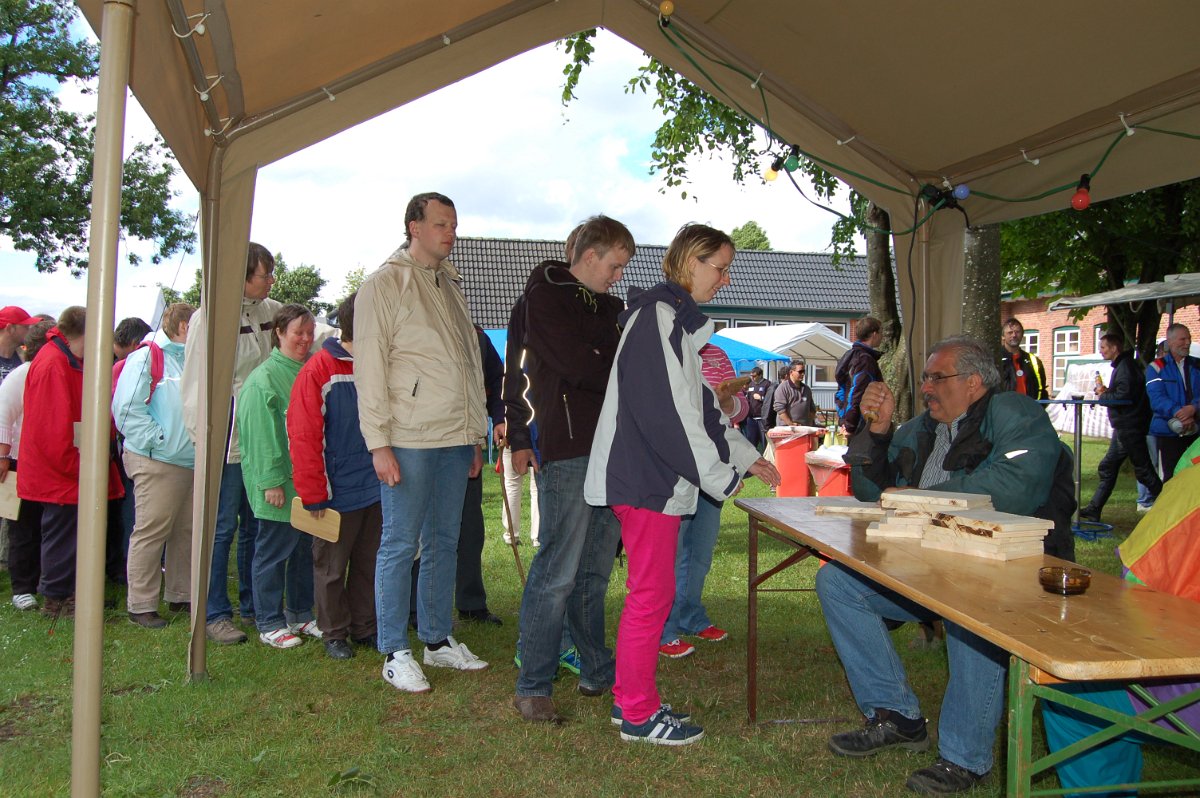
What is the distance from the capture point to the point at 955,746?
2.82 m

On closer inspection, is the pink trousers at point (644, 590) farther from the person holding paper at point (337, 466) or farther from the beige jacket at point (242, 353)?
the beige jacket at point (242, 353)

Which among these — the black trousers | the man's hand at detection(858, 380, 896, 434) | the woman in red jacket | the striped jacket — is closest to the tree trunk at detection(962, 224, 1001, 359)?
the man's hand at detection(858, 380, 896, 434)

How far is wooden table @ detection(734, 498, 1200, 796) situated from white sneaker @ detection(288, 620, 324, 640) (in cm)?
321

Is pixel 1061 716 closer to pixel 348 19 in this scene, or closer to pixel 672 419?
pixel 672 419

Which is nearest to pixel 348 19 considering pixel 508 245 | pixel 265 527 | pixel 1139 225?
pixel 265 527

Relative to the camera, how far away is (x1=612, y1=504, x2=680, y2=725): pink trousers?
3.17 meters

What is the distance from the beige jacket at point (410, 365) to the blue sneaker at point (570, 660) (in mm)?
1066

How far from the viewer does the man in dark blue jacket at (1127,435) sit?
9.18 metres

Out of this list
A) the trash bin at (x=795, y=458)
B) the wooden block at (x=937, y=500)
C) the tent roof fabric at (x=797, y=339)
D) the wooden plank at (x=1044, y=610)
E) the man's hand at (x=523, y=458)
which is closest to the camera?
the wooden plank at (x=1044, y=610)

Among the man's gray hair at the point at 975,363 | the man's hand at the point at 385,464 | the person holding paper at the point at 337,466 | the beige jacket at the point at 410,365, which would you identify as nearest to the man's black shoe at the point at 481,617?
the person holding paper at the point at 337,466

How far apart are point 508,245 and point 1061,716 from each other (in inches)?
1130

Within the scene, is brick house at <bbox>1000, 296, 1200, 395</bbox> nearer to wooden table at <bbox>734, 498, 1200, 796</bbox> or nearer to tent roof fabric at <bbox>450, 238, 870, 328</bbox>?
tent roof fabric at <bbox>450, 238, 870, 328</bbox>

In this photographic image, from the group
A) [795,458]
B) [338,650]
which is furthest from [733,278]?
[338,650]

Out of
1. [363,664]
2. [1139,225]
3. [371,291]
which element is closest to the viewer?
[371,291]
